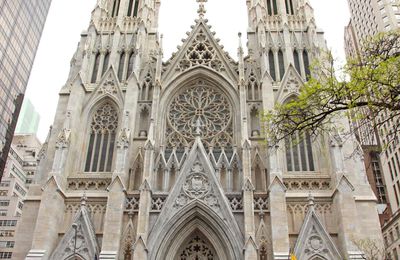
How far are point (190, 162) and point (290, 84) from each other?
909cm

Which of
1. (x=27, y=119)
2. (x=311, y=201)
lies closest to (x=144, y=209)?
(x=311, y=201)

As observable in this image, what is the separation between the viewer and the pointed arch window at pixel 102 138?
25.1 metres

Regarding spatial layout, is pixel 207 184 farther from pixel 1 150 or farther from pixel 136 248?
pixel 1 150

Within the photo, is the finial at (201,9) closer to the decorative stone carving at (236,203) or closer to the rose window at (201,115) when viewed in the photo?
the rose window at (201,115)

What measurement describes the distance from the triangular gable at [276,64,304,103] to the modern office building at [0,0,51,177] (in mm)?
30379

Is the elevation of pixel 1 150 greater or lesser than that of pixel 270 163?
greater

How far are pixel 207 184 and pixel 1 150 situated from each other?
29863 millimetres

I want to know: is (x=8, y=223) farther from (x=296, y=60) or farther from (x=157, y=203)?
(x=296, y=60)

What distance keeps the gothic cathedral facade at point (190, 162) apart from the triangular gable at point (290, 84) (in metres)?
0.08

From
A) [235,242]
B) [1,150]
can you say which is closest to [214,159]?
[235,242]

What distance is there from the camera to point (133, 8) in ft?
105

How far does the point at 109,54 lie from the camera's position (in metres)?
29.2

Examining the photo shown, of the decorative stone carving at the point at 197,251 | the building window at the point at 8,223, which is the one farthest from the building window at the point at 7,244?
the decorative stone carving at the point at 197,251

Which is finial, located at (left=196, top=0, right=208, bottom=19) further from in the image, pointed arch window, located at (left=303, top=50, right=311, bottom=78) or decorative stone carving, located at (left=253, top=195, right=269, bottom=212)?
decorative stone carving, located at (left=253, top=195, right=269, bottom=212)
